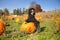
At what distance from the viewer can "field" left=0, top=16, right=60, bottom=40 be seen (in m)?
2.16

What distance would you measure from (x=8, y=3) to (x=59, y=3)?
0.74 m

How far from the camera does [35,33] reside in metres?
2.23

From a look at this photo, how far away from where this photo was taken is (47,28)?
7.54 feet

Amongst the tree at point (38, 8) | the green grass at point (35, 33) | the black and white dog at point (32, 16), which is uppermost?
the tree at point (38, 8)

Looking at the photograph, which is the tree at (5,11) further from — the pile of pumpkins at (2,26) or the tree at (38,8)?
the tree at (38,8)

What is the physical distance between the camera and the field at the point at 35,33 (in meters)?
2.16

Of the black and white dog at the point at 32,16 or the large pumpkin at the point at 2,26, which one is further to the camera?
the black and white dog at the point at 32,16

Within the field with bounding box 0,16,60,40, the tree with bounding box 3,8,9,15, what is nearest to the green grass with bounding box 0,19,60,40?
the field with bounding box 0,16,60,40

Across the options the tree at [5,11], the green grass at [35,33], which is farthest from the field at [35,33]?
the tree at [5,11]

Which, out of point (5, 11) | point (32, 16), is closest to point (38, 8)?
point (32, 16)

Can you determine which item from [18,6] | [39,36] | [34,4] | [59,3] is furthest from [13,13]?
[59,3]

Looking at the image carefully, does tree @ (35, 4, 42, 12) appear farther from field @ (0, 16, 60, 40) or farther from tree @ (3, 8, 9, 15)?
tree @ (3, 8, 9, 15)

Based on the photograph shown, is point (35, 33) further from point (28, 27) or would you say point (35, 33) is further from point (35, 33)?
point (28, 27)

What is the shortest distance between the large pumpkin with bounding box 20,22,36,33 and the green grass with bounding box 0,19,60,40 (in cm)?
5
